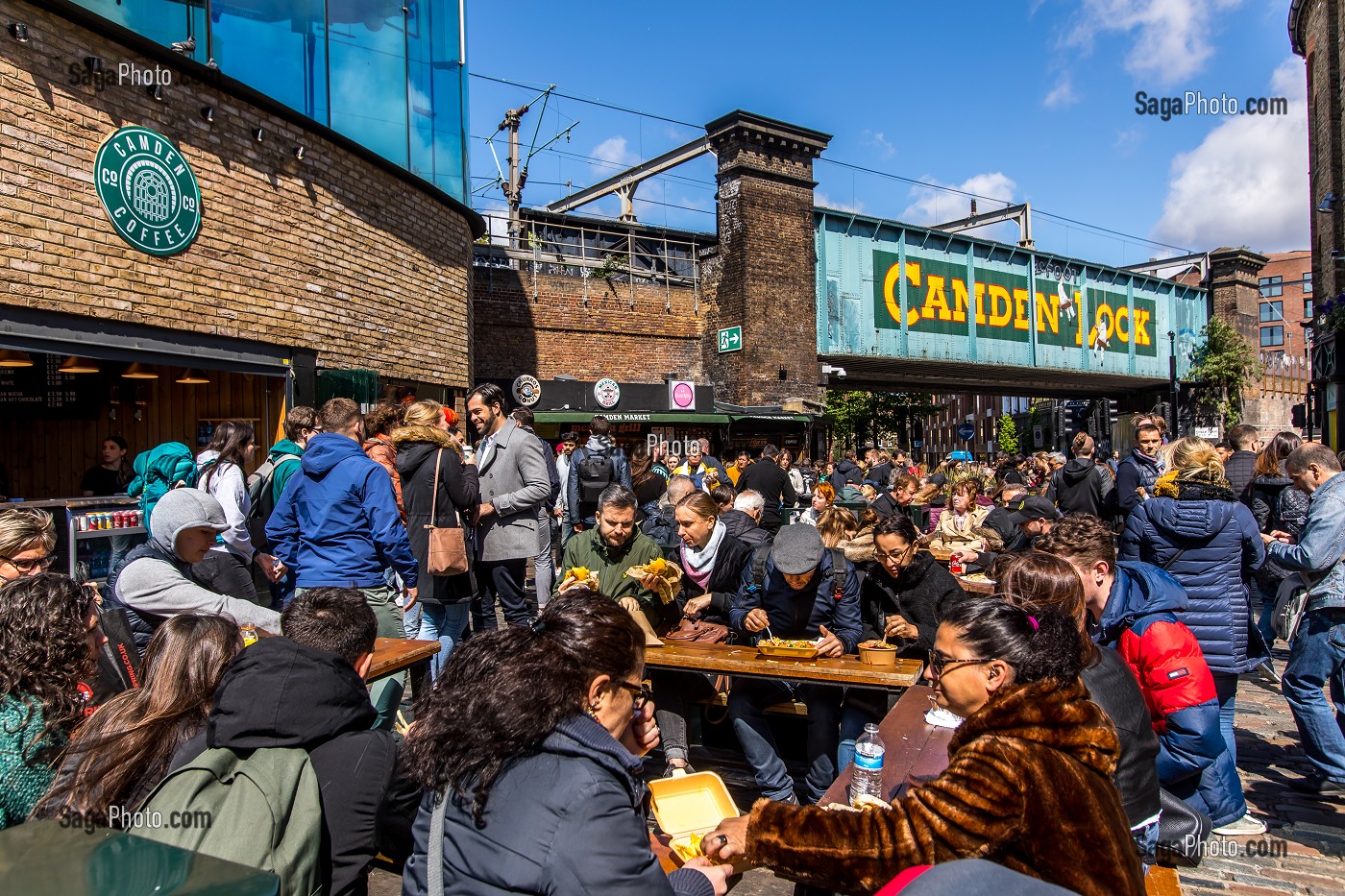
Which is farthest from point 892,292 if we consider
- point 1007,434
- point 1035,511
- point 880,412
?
point 1007,434

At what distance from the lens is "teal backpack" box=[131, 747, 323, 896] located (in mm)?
2047

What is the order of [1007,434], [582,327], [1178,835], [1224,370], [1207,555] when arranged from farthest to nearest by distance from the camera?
[1007,434] → [1224,370] → [582,327] → [1207,555] → [1178,835]

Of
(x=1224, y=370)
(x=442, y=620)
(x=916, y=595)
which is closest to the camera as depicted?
(x=916, y=595)

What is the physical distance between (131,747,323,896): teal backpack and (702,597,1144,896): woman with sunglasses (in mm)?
1145

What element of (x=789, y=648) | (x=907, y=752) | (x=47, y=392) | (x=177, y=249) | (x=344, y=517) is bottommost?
(x=907, y=752)

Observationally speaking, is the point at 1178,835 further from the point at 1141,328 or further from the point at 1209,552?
the point at 1141,328

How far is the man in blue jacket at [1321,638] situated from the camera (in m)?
4.49

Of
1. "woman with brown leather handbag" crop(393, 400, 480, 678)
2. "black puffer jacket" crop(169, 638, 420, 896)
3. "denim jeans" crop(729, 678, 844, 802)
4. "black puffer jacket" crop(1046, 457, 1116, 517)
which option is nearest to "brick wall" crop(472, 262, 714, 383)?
"woman with brown leather handbag" crop(393, 400, 480, 678)

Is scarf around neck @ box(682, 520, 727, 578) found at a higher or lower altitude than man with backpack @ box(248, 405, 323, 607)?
lower

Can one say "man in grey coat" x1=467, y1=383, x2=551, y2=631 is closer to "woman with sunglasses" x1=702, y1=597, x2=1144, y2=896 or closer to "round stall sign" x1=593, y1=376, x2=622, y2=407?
"woman with sunglasses" x1=702, y1=597, x2=1144, y2=896

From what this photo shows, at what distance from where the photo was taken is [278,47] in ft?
30.6

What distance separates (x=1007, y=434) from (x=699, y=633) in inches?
2295

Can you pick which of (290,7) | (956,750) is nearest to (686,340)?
(290,7)

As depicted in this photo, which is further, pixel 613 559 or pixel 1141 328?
pixel 1141 328
